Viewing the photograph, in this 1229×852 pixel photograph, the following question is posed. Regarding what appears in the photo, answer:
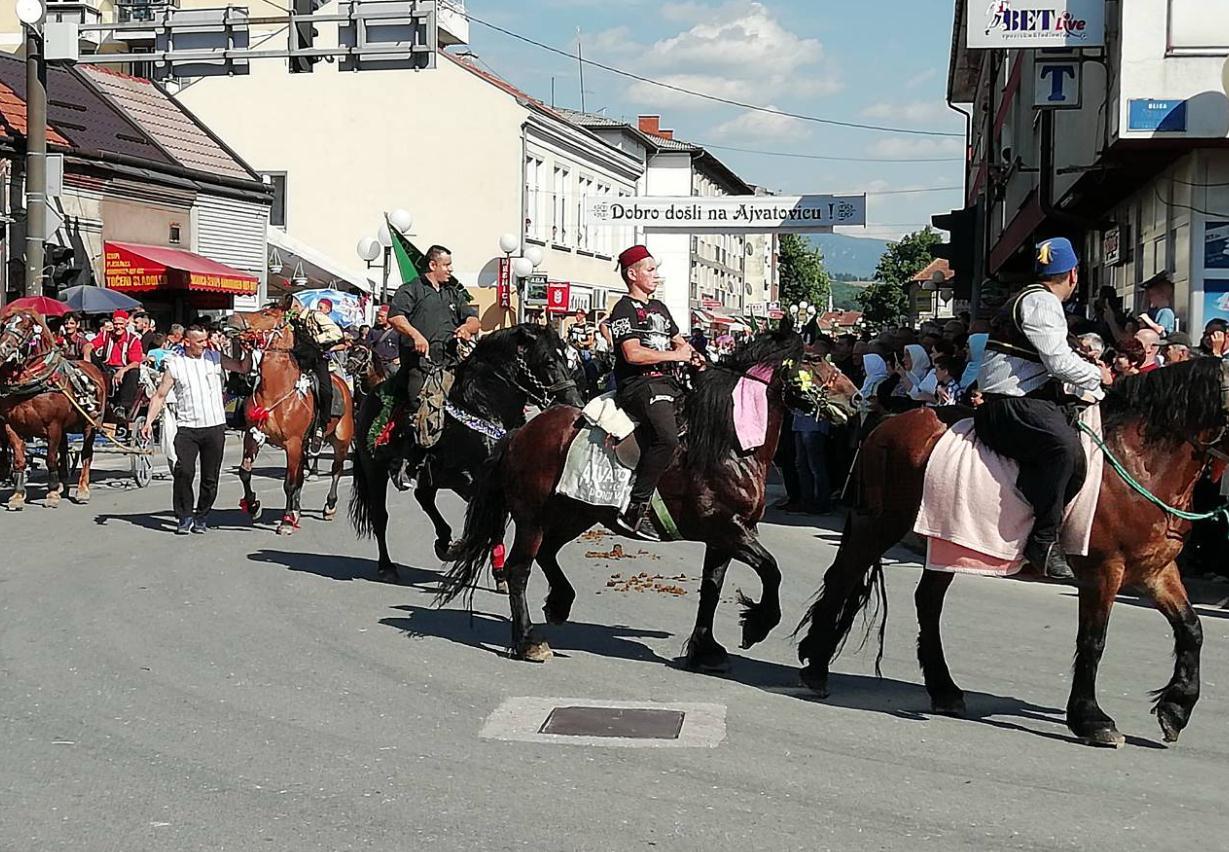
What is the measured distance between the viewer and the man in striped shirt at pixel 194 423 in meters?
14.6

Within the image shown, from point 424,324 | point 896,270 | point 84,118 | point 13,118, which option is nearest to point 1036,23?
point 424,324

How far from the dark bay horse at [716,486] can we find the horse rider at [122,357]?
40.4ft

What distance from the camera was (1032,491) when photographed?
732cm

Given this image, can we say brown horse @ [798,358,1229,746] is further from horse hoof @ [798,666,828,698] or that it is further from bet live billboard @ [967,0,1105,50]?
bet live billboard @ [967,0,1105,50]

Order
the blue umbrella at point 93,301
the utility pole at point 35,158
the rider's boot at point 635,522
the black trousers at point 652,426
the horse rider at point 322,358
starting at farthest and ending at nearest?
the blue umbrella at point 93,301 → the utility pole at point 35,158 → the horse rider at point 322,358 → the rider's boot at point 635,522 → the black trousers at point 652,426

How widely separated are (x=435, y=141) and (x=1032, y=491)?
143 ft

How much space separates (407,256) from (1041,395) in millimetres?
7537

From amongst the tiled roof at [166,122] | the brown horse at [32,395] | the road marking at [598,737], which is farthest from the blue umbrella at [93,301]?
the road marking at [598,737]

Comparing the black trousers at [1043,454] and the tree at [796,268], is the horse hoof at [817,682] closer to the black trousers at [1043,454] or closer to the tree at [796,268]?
the black trousers at [1043,454]

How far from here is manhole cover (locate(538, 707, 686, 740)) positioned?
7.27m

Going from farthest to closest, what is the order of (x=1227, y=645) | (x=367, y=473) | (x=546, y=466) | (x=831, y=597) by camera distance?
(x=367, y=473)
(x=1227, y=645)
(x=546, y=466)
(x=831, y=597)

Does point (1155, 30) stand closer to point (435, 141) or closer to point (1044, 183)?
point (1044, 183)

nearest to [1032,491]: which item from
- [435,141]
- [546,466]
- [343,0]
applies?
[546,466]

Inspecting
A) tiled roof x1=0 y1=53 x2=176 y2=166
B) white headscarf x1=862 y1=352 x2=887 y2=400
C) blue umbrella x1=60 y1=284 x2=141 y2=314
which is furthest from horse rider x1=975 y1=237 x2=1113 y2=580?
tiled roof x1=0 y1=53 x2=176 y2=166
